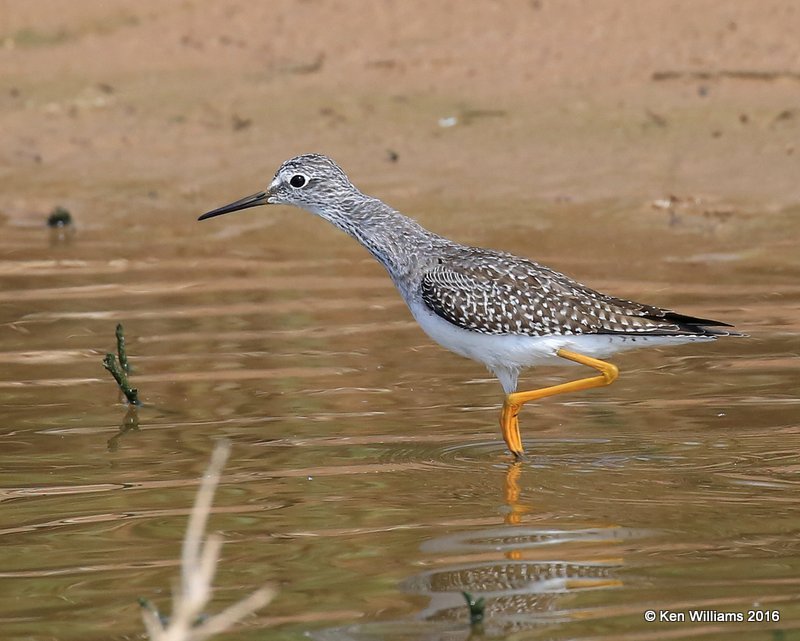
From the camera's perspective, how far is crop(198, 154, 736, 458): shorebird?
833cm

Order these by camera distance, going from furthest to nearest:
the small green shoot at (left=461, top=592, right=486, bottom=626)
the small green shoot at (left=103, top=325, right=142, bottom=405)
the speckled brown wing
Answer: the small green shoot at (left=103, top=325, right=142, bottom=405) < the speckled brown wing < the small green shoot at (left=461, top=592, right=486, bottom=626)

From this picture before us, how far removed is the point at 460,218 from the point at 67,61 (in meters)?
6.05

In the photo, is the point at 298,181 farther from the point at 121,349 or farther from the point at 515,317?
the point at 515,317

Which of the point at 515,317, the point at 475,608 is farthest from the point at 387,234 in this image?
the point at 475,608

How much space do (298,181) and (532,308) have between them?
5.87 feet

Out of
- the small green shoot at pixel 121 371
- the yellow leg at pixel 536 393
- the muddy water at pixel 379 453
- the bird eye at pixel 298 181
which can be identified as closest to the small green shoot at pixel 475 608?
the muddy water at pixel 379 453

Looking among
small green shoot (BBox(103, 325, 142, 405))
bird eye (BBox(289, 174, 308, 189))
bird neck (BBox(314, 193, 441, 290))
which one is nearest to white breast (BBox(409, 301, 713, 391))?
bird neck (BBox(314, 193, 441, 290))

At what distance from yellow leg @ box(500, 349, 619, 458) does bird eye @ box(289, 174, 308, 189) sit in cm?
190

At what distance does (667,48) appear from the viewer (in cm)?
1606

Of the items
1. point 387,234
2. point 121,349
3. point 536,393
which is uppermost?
point 387,234

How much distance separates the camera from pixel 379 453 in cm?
805

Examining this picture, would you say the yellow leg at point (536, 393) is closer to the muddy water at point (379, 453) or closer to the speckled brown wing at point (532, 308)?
the muddy water at point (379, 453)

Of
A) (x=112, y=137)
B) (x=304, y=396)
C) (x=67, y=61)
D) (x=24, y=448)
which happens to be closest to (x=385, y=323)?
A: (x=304, y=396)

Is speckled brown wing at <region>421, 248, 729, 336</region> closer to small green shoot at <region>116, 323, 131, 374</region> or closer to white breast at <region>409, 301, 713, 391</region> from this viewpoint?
white breast at <region>409, 301, 713, 391</region>
